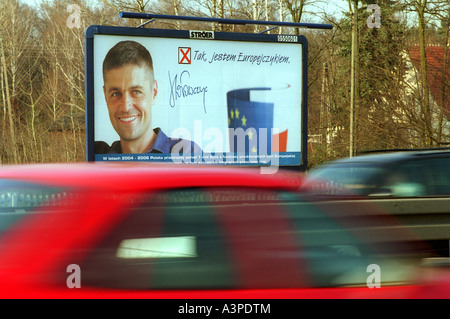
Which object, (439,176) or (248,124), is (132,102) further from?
(439,176)

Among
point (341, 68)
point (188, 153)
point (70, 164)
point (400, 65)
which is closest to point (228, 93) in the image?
point (188, 153)

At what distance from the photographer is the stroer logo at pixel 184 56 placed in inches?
570

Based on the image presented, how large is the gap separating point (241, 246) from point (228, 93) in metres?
12.2

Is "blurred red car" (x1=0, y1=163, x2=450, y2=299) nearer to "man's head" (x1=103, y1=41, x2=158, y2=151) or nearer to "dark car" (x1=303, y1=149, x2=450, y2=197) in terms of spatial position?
"dark car" (x1=303, y1=149, x2=450, y2=197)

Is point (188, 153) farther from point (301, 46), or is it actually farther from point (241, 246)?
point (241, 246)

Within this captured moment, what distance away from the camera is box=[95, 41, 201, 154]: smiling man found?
14.0 metres

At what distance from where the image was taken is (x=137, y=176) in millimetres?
2977

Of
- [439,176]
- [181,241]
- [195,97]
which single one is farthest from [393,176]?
[195,97]

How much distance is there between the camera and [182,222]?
284 centimetres

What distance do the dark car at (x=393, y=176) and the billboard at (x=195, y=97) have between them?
684cm

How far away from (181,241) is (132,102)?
11.8 m

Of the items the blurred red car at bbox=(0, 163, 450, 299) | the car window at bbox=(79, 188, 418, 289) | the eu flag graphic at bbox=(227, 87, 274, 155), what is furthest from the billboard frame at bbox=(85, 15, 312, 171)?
the car window at bbox=(79, 188, 418, 289)

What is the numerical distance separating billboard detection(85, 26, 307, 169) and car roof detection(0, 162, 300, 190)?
418 inches
